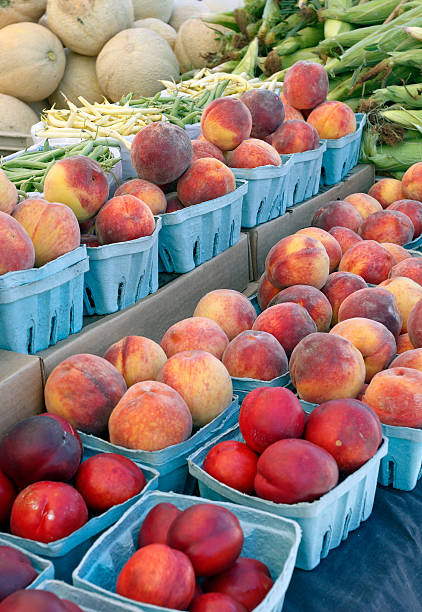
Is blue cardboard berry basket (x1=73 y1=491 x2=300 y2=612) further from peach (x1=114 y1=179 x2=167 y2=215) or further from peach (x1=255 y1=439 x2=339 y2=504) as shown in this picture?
peach (x1=114 y1=179 x2=167 y2=215)

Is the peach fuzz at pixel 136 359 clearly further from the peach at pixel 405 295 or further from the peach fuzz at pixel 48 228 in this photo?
the peach at pixel 405 295

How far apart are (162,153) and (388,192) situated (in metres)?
1.32

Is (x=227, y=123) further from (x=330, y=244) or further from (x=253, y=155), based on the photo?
(x=330, y=244)

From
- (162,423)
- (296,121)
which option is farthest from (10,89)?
(162,423)

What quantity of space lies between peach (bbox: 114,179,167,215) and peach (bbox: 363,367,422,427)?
93 cm

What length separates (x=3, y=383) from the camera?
1354 mm

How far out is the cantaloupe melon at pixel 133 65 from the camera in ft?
14.2

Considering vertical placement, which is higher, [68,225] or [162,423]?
[68,225]

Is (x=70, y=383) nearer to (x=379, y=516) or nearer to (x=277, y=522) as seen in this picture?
(x=277, y=522)

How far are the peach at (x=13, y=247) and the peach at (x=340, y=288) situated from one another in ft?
2.98

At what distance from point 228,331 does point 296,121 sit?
1.23 metres

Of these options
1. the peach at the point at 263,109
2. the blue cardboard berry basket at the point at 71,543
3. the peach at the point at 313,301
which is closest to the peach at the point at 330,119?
the peach at the point at 263,109

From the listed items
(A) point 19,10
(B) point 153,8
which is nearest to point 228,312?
(A) point 19,10

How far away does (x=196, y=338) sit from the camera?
160 centimetres
